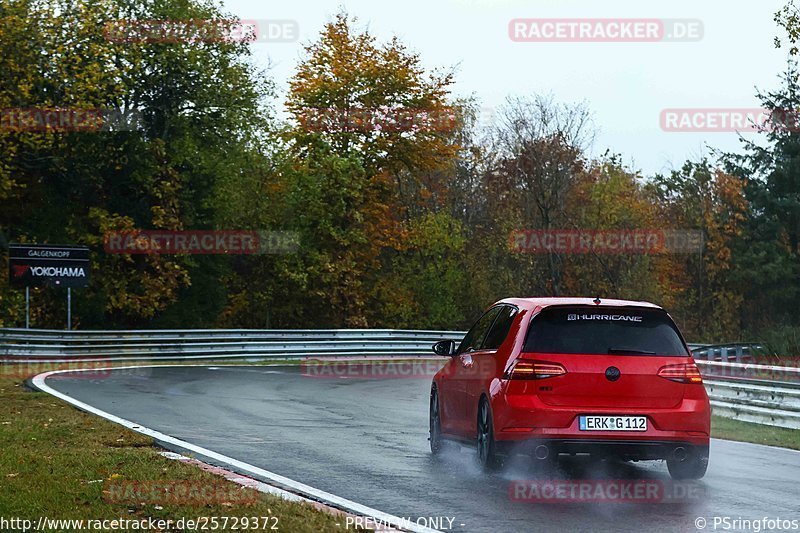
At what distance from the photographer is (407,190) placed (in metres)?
60.6

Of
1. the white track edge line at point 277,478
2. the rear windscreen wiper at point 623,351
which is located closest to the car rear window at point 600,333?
the rear windscreen wiper at point 623,351

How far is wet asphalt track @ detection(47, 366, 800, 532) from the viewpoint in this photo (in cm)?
870

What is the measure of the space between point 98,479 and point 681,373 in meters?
4.96

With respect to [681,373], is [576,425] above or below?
below

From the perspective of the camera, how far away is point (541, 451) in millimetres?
10227

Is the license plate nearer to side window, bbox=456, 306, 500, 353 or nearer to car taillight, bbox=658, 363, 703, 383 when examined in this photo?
car taillight, bbox=658, 363, 703, 383

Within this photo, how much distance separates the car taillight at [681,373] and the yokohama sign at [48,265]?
27687 mm

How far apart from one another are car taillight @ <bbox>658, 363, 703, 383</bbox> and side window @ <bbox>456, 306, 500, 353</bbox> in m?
1.94

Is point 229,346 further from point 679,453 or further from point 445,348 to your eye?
point 679,453
